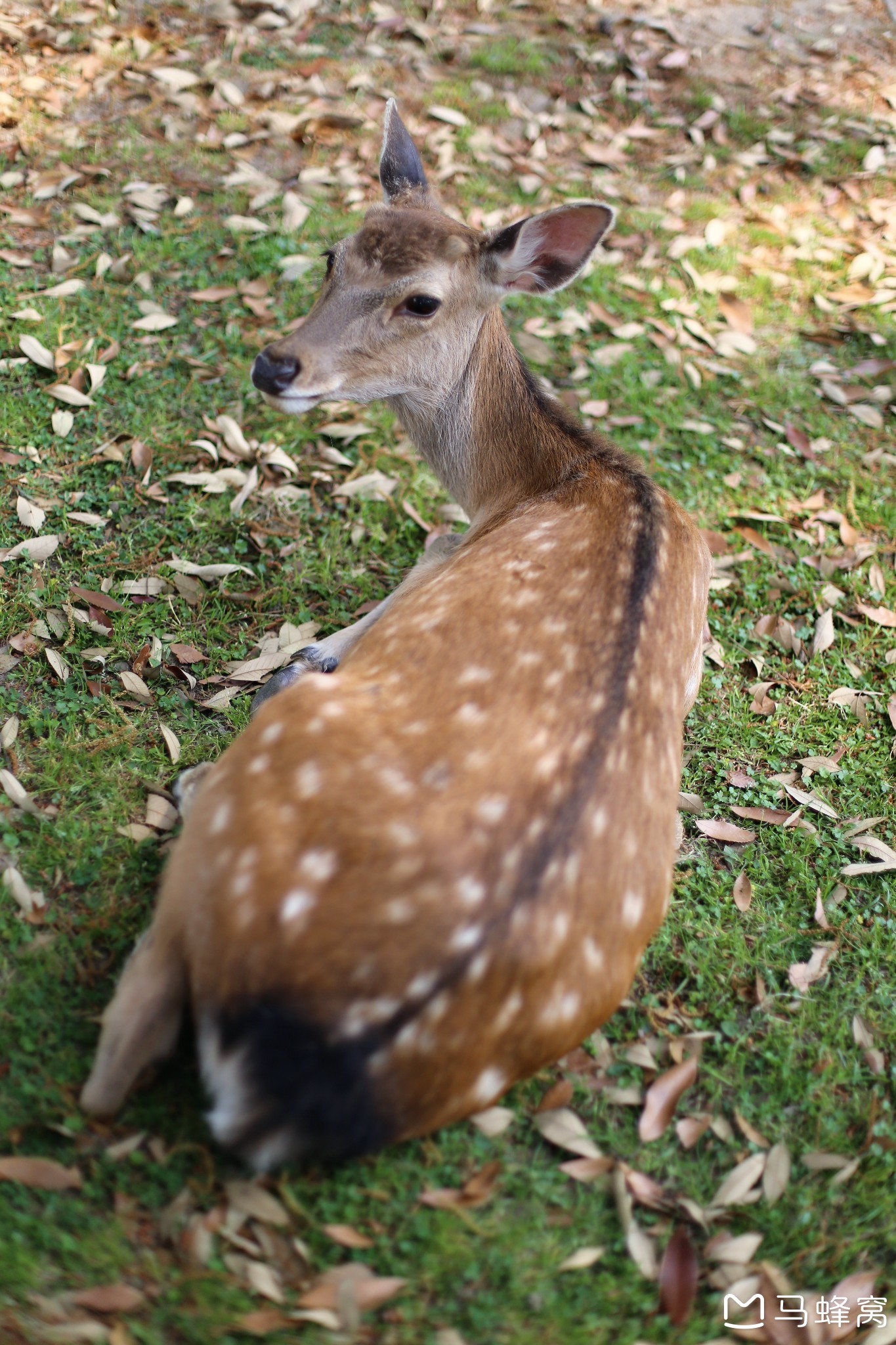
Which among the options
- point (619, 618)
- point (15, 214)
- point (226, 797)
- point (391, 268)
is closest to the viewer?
point (226, 797)

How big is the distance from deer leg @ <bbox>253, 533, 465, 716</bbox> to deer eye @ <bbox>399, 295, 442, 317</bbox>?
0.79m

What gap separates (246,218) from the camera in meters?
5.37

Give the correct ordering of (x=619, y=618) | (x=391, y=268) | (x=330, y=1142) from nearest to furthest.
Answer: (x=330, y=1142) < (x=619, y=618) < (x=391, y=268)

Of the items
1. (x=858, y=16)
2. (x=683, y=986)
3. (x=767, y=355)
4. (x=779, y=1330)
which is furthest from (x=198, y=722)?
(x=858, y=16)

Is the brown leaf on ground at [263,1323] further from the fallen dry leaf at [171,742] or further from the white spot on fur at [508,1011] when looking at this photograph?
the fallen dry leaf at [171,742]

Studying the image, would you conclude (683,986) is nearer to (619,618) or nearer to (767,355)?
(619,618)

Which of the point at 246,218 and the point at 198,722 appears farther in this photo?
the point at 246,218

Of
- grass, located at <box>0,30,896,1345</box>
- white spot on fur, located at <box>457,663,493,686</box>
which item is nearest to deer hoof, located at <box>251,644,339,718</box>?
grass, located at <box>0,30,896,1345</box>

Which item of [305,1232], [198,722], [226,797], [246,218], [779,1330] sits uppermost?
[246,218]

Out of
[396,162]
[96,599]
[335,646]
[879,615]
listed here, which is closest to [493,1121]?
[335,646]

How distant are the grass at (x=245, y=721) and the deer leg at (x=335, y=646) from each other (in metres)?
0.22

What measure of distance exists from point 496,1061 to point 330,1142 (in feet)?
1.28

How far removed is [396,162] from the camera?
4039 millimetres

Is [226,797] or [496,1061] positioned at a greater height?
[226,797]
